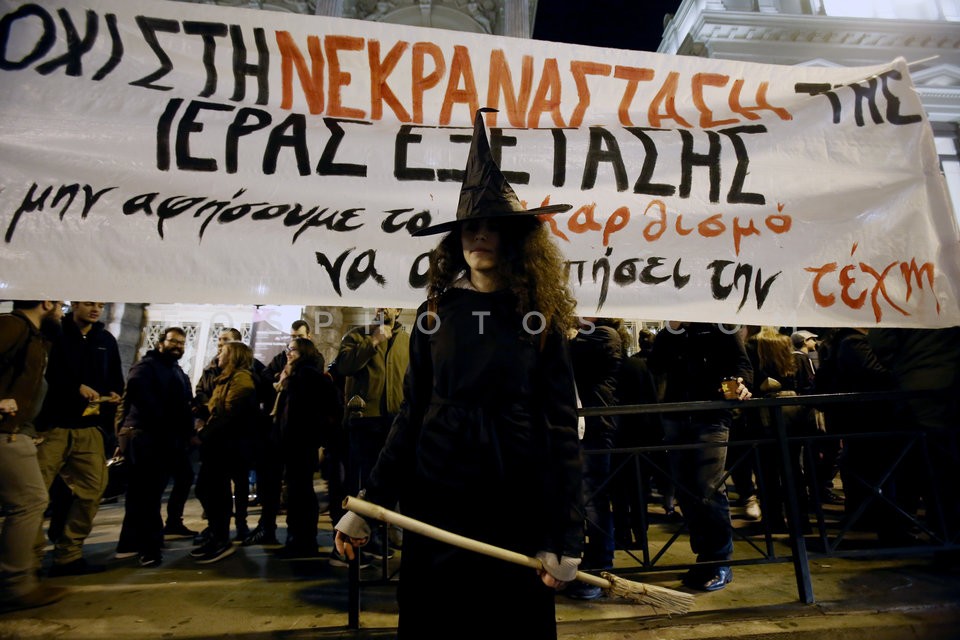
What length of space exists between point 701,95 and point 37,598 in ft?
17.6

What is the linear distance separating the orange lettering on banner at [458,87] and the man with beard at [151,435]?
3793 mm

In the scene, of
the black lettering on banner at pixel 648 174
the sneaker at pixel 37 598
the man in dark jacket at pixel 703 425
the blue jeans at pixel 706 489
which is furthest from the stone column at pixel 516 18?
the sneaker at pixel 37 598

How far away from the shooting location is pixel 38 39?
2.54m

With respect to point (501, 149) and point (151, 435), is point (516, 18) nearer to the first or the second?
point (501, 149)

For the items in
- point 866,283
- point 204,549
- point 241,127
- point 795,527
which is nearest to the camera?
point 241,127

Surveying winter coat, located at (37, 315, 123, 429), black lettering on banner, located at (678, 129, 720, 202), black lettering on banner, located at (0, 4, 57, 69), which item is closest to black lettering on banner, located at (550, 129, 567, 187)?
black lettering on banner, located at (678, 129, 720, 202)

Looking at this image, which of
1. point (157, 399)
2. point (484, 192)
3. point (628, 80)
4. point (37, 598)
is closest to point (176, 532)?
point (157, 399)

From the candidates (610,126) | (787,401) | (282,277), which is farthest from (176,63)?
(787,401)

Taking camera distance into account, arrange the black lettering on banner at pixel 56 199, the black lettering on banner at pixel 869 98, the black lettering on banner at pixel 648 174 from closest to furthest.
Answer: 1. the black lettering on banner at pixel 56 199
2. the black lettering on banner at pixel 648 174
3. the black lettering on banner at pixel 869 98

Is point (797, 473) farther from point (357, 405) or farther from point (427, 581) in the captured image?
point (427, 581)

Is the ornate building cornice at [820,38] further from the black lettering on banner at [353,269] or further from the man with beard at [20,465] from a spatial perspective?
the man with beard at [20,465]

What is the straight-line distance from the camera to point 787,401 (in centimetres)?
301

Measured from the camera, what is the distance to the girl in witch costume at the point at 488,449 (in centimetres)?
153

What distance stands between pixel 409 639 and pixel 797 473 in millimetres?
5313
